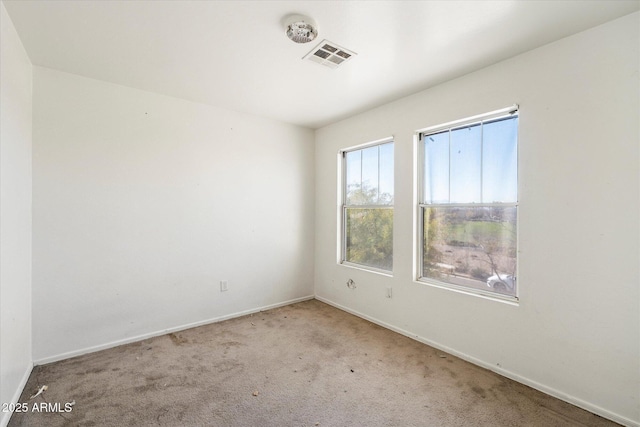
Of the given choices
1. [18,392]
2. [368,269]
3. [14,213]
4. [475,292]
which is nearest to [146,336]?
[18,392]

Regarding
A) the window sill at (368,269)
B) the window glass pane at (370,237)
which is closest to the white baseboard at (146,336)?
the window sill at (368,269)

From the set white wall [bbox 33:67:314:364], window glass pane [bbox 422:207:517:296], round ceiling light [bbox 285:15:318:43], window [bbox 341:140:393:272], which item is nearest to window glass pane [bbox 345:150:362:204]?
window [bbox 341:140:393:272]

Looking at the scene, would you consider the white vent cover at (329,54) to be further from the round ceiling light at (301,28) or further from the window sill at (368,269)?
the window sill at (368,269)

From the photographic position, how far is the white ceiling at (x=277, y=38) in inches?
71.2

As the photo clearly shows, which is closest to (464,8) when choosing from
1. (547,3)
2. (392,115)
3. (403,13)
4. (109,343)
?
(403,13)

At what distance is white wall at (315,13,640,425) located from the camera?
1.85 meters

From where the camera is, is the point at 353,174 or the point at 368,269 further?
the point at 353,174

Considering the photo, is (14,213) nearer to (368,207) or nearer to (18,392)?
(18,392)

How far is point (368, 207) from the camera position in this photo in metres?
3.74

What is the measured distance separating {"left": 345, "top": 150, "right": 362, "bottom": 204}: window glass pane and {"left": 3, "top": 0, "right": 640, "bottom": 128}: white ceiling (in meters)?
1.07

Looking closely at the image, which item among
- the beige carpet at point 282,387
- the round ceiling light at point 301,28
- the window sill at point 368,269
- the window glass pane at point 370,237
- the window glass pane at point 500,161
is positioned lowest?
the beige carpet at point 282,387

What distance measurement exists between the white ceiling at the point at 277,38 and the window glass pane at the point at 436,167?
1.84ft

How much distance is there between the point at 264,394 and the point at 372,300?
5.81ft

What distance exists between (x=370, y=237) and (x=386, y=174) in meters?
0.83
